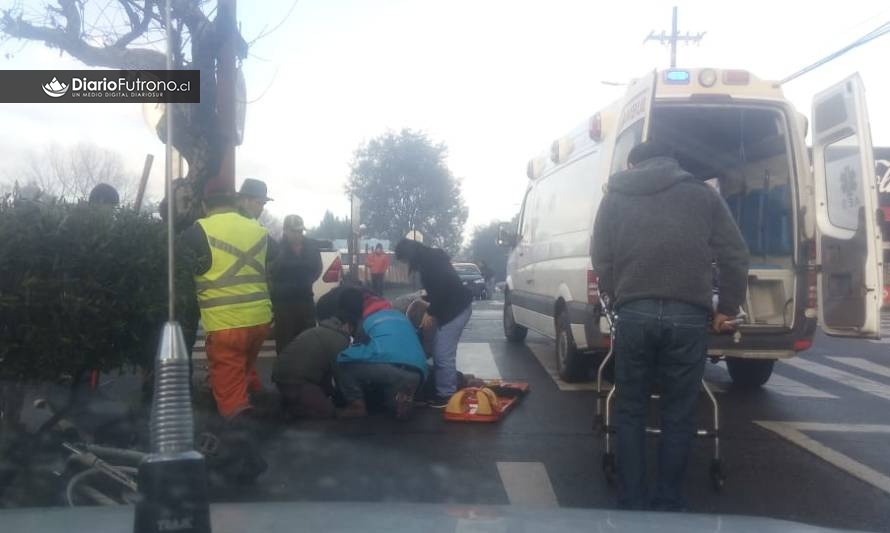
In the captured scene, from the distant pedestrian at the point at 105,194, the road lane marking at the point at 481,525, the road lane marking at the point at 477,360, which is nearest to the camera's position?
the road lane marking at the point at 481,525

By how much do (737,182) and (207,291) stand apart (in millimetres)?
6103

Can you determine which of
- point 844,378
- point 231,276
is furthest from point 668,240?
point 844,378

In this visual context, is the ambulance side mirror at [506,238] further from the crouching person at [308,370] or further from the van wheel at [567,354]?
the crouching person at [308,370]

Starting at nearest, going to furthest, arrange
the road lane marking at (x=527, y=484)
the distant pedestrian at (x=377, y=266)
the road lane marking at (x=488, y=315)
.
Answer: the road lane marking at (x=527, y=484) → the road lane marking at (x=488, y=315) → the distant pedestrian at (x=377, y=266)

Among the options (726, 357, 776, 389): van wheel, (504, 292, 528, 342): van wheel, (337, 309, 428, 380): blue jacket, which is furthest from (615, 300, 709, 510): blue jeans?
(504, 292, 528, 342): van wheel

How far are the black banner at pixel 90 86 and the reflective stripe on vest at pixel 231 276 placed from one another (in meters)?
1.66

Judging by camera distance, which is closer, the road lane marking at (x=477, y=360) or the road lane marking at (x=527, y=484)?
the road lane marking at (x=527, y=484)

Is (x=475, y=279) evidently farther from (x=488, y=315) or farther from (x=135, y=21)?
(x=135, y=21)

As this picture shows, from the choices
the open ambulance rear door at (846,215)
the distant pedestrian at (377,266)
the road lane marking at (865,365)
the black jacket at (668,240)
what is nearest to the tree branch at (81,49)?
the black jacket at (668,240)

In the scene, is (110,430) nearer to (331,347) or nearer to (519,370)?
(331,347)

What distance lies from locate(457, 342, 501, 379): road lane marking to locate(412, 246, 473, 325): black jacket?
1.88m

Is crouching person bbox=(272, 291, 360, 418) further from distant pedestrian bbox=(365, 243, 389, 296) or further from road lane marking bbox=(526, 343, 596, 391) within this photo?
distant pedestrian bbox=(365, 243, 389, 296)

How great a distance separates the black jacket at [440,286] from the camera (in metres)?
8.09

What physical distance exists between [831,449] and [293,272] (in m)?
5.13
